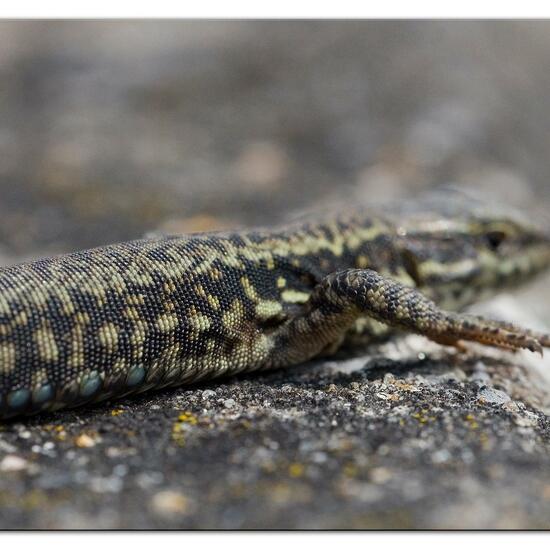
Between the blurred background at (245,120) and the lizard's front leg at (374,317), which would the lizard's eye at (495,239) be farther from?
the blurred background at (245,120)

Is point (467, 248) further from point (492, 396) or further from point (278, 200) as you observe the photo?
point (278, 200)

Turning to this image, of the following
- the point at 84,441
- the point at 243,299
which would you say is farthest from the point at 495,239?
the point at 84,441

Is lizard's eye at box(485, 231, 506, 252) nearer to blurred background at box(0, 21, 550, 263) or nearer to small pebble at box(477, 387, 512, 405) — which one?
small pebble at box(477, 387, 512, 405)

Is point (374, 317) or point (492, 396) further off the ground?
point (374, 317)

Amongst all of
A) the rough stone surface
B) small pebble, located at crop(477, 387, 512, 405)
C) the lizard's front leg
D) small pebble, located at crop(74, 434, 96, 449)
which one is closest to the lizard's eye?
the rough stone surface

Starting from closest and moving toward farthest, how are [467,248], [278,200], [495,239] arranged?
[467,248] < [495,239] < [278,200]
